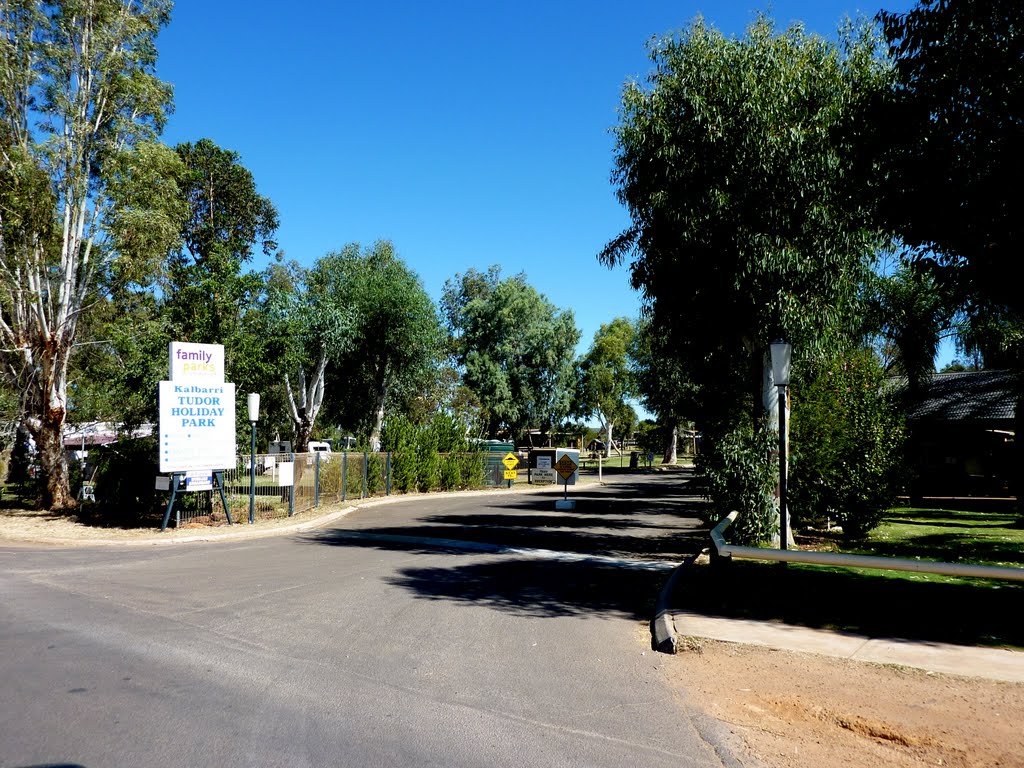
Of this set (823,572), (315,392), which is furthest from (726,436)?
(315,392)

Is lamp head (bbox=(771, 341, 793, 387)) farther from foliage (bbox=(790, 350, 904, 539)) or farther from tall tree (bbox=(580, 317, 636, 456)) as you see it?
tall tree (bbox=(580, 317, 636, 456))

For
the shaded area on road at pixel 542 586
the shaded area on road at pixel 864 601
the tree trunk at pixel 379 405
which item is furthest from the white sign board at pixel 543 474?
the shaded area on road at pixel 864 601

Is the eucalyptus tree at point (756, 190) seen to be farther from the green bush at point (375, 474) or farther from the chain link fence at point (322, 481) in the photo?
the green bush at point (375, 474)

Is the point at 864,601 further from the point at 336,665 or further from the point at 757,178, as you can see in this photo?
the point at 757,178

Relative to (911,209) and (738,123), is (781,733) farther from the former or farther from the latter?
(738,123)

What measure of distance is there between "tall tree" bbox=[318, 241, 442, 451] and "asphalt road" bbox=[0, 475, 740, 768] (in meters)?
24.4

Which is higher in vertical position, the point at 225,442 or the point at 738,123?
the point at 738,123

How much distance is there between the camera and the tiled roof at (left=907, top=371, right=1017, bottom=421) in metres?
29.7

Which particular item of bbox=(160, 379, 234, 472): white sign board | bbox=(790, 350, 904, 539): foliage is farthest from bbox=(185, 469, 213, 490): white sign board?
bbox=(790, 350, 904, 539): foliage

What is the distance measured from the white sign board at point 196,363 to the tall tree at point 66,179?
5.93m

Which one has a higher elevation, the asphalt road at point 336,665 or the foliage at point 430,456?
the foliage at point 430,456

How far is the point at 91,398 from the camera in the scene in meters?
33.5

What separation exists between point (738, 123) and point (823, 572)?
7.61 metres

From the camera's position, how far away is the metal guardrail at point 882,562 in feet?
24.2
